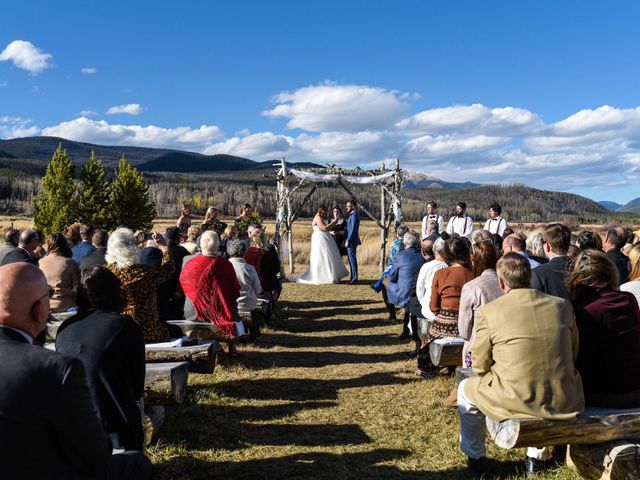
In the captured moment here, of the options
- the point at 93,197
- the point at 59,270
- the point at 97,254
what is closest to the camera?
the point at 59,270

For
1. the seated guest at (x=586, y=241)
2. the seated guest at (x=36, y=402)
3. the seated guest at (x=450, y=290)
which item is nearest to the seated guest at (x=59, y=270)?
the seated guest at (x=450, y=290)

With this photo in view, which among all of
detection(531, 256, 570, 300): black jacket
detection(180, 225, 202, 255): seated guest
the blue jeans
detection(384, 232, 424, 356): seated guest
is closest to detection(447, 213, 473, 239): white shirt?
the blue jeans

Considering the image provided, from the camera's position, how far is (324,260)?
50.6 feet

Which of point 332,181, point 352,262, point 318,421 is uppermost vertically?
point 332,181

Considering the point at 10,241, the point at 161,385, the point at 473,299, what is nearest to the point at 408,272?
the point at 473,299

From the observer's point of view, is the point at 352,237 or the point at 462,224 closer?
the point at 462,224

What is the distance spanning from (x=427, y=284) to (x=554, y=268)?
200 centimetres

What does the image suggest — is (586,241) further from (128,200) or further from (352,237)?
(128,200)

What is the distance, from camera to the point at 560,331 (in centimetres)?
352

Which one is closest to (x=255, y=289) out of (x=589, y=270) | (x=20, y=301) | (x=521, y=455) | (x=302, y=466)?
(x=302, y=466)

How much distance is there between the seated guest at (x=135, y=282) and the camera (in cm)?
528

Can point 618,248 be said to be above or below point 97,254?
above

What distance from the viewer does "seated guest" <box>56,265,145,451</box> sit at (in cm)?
335

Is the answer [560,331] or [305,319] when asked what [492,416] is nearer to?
[560,331]
